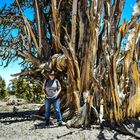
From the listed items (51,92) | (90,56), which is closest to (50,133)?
(51,92)

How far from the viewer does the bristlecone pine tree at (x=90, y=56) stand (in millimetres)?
7301

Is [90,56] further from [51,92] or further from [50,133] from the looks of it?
[50,133]

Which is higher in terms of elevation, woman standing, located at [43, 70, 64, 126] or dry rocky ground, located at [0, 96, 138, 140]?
woman standing, located at [43, 70, 64, 126]

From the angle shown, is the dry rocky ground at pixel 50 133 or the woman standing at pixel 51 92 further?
the woman standing at pixel 51 92

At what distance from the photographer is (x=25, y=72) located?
8.78 meters

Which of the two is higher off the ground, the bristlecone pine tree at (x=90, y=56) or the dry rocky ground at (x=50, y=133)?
the bristlecone pine tree at (x=90, y=56)

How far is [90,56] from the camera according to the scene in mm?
8172

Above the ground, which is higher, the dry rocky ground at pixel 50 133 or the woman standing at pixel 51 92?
the woman standing at pixel 51 92

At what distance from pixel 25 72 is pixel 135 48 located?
282 cm

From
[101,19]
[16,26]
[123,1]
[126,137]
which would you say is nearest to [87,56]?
[101,19]

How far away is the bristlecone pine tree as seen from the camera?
287 inches

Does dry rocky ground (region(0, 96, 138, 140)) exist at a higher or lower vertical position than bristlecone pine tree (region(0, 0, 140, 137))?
lower

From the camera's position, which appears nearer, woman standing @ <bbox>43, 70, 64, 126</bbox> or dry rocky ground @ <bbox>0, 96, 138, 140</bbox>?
dry rocky ground @ <bbox>0, 96, 138, 140</bbox>

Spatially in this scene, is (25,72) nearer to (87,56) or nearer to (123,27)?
(87,56)
